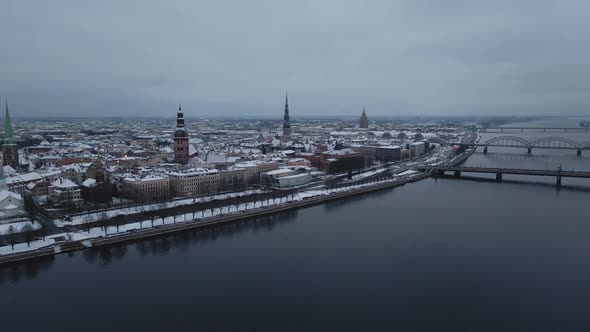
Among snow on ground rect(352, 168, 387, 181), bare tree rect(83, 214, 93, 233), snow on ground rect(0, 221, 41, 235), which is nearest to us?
snow on ground rect(0, 221, 41, 235)

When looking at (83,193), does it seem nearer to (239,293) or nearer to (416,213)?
(239,293)

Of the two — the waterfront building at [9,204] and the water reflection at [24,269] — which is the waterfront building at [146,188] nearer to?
the waterfront building at [9,204]

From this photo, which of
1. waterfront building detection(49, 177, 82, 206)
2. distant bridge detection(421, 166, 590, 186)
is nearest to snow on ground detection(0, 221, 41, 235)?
waterfront building detection(49, 177, 82, 206)

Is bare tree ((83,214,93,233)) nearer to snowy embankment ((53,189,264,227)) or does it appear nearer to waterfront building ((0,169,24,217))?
snowy embankment ((53,189,264,227))

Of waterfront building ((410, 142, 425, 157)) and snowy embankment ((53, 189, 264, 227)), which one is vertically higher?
waterfront building ((410, 142, 425, 157))

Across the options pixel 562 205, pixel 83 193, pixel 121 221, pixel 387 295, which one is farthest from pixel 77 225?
pixel 562 205

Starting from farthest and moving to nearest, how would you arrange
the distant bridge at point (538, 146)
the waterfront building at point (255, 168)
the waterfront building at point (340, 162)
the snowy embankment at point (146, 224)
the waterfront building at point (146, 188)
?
1. the distant bridge at point (538, 146)
2. the waterfront building at point (340, 162)
3. the waterfront building at point (255, 168)
4. the waterfront building at point (146, 188)
5. the snowy embankment at point (146, 224)

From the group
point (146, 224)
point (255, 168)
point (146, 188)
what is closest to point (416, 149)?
point (255, 168)

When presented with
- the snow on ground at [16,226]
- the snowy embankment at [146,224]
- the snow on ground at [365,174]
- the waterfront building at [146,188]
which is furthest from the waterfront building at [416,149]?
the snow on ground at [16,226]

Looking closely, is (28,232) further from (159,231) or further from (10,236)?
(159,231)
